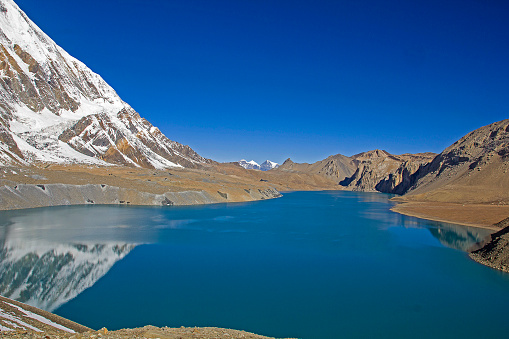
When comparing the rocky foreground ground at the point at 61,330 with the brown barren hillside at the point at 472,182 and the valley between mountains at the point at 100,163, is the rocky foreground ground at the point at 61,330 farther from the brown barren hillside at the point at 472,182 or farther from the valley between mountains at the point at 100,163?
the brown barren hillside at the point at 472,182

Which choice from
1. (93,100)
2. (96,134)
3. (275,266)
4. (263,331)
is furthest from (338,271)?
(93,100)

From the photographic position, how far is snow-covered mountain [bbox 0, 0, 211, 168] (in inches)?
4808

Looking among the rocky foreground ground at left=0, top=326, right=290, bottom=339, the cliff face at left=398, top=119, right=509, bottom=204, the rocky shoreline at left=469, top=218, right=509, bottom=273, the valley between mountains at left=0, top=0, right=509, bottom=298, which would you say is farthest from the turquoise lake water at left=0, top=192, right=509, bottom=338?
the cliff face at left=398, top=119, right=509, bottom=204

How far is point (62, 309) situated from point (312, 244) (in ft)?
78.7

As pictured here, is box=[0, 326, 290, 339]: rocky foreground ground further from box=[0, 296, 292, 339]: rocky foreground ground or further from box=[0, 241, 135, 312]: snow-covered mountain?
box=[0, 241, 135, 312]: snow-covered mountain

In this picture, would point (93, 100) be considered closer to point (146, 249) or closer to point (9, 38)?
point (9, 38)

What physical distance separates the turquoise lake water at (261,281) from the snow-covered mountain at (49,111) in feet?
286

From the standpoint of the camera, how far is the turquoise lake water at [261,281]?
15539mm

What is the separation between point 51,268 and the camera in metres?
23.1

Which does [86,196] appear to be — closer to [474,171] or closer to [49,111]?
[474,171]

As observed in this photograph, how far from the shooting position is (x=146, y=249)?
99.7 ft

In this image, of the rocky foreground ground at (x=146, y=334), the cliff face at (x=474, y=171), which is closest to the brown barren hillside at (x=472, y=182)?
the cliff face at (x=474, y=171)

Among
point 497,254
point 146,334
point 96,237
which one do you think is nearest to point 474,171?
point 497,254

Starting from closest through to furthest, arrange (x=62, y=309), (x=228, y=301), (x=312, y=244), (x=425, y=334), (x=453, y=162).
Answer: (x=425, y=334)
(x=62, y=309)
(x=228, y=301)
(x=312, y=244)
(x=453, y=162)
